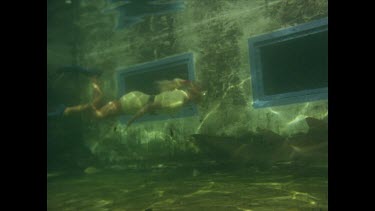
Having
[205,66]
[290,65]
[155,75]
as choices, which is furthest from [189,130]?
[290,65]

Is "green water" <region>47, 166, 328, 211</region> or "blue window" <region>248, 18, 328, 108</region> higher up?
"blue window" <region>248, 18, 328, 108</region>

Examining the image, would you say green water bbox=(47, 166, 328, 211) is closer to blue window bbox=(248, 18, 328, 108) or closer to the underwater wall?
the underwater wall

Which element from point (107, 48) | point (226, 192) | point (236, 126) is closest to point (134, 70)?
point (107, 48)

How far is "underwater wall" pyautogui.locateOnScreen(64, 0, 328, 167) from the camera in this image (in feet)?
31.9

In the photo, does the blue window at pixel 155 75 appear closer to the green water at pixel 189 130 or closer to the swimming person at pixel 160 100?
the green water at pixel 189 130

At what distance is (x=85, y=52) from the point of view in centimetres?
1480

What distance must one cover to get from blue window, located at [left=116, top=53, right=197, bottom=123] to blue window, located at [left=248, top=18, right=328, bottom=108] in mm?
2215

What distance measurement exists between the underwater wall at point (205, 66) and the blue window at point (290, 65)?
0.20 meters

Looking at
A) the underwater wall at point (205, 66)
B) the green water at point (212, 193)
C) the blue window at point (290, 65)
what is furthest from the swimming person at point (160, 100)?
the green water at point (212, 193)

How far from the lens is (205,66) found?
437 inches

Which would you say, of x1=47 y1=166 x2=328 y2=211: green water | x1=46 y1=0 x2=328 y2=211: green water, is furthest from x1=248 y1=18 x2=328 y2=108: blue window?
x1=47 y1=166 x2=328 y2=211: green water

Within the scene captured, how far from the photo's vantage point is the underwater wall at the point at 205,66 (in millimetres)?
9734
